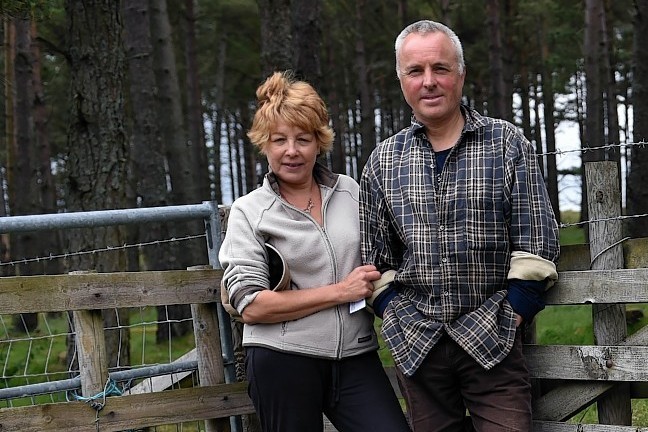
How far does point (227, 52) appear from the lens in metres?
30.8

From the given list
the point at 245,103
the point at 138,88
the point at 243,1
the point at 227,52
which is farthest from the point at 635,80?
the point at 245,103

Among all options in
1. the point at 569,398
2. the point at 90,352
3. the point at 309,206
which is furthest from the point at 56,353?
the point at 569,398

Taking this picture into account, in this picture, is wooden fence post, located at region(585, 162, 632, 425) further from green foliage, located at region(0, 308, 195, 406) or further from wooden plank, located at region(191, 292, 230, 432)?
green foliage, located at region(0, 308, 195, 406)

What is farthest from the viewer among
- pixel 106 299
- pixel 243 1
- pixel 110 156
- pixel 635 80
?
pixel 243 1

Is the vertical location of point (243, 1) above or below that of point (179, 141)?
above

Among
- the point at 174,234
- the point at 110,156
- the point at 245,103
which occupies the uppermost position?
the point at 245,103

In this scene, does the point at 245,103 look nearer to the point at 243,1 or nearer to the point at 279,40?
the point at 243,1

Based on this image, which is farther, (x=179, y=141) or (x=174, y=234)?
(x=174, y=234)

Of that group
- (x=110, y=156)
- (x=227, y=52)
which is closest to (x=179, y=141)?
(x=110, y=156)

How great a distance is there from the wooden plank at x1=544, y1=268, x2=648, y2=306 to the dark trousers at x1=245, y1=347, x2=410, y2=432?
84cm

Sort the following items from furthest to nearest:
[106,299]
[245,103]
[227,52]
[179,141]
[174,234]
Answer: [245,103]
[227,52]
[174,234]
[179,141]
[106,299]

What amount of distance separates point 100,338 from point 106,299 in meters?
0.19

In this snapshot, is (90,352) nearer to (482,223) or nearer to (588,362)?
(482,223)

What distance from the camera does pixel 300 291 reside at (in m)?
3.39
